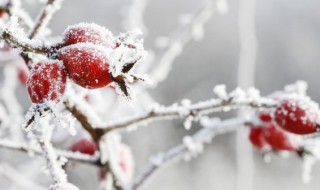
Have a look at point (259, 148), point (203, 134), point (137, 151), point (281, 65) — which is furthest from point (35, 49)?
point (281, 65)

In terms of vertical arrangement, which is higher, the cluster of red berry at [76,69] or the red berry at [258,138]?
the red berry at [258,138]

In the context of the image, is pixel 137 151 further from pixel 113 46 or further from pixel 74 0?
pixel 113 46

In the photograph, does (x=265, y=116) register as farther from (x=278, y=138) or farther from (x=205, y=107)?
(x=205, y=107)

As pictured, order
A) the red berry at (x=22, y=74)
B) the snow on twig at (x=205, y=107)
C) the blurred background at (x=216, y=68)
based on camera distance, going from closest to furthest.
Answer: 1. the snow on twig at (x=205, y=107)
2. the red berry at (x=22, y=74)
3. the blurred background at (x=216, y=68)

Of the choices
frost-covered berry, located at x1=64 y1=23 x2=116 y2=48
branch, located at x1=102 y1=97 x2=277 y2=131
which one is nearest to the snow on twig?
branch, located at x1=102 y1=97 x2=277 y2=131

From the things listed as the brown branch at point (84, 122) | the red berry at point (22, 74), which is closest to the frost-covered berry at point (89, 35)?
the brown branch at point (84, 122)

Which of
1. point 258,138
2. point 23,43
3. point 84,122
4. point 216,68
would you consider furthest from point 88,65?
point 216,68

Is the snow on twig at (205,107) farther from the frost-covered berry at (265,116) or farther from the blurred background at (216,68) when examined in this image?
the blurred background at (216,68)

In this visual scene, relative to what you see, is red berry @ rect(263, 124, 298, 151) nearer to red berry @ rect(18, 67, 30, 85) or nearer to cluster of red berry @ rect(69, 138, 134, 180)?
cluster of red berry @ rect(69, 138, 134, 180)
